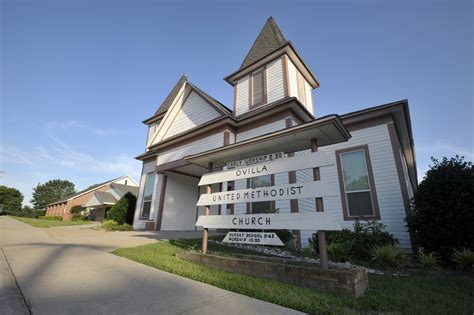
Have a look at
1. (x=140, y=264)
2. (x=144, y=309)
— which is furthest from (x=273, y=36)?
(x=144, y=309)

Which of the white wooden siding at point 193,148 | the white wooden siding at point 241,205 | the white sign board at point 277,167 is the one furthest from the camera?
the white wooden siding at point 193,148

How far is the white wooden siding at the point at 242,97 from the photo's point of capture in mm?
12504

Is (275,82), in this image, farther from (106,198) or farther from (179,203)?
(106,198)

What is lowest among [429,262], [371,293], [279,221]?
[371,293]

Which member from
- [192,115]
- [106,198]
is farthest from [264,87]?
[106,198]

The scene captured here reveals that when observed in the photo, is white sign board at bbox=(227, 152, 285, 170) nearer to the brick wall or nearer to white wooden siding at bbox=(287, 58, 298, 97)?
white wooden siding at bbox=(287, 58, 298, 97)

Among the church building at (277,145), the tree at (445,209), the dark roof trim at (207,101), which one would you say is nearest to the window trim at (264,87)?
the church building at (277,145)

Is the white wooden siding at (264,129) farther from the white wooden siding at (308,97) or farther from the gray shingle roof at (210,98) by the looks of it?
the white wooden siding at (308,97)

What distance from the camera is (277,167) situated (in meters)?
4.71

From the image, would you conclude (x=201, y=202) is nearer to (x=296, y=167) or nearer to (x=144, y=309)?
(x=296, y=167)

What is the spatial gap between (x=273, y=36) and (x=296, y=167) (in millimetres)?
12120

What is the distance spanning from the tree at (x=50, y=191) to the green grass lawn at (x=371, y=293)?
104555mm

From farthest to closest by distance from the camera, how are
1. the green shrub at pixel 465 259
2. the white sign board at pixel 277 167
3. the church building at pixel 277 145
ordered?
the church building at pixel 277 145 → the green shrub at pixel 465 259 → the white sign board at pixel 277 167

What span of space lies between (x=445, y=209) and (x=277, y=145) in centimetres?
485
